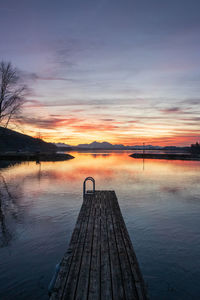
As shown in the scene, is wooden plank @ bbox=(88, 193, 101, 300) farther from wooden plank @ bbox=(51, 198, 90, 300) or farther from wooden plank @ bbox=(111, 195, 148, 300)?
wooden plank @ bbox=(111, 195, 148, 300)

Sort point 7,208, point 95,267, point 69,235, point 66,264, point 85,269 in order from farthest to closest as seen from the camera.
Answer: point 7,208 < point 69,235 < point 66,264 < point 95,267 < point 85,269

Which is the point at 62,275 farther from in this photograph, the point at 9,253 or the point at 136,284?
the point at 9,253

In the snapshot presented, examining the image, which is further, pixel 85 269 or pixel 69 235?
pixel 69 235

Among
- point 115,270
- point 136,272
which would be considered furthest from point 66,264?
point 136,272

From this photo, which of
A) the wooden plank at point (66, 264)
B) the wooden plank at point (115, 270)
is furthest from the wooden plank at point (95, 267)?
the wooden plank at point (66, 264)

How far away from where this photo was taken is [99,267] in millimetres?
5949

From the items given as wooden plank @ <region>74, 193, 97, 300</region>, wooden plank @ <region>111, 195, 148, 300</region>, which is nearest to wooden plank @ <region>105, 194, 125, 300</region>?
wooden plank @ <region>111, 195, 148, 300</region>

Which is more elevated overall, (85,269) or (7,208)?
(85,269)

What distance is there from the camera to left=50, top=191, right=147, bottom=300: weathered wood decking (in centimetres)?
482

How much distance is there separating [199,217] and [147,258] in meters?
7.31

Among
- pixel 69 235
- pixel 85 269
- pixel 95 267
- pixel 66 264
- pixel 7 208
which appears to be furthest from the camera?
pixel 7 208

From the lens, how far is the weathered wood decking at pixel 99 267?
190 inches

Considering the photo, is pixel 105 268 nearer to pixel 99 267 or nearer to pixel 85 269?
pixel 99 267

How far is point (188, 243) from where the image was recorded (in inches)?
388
